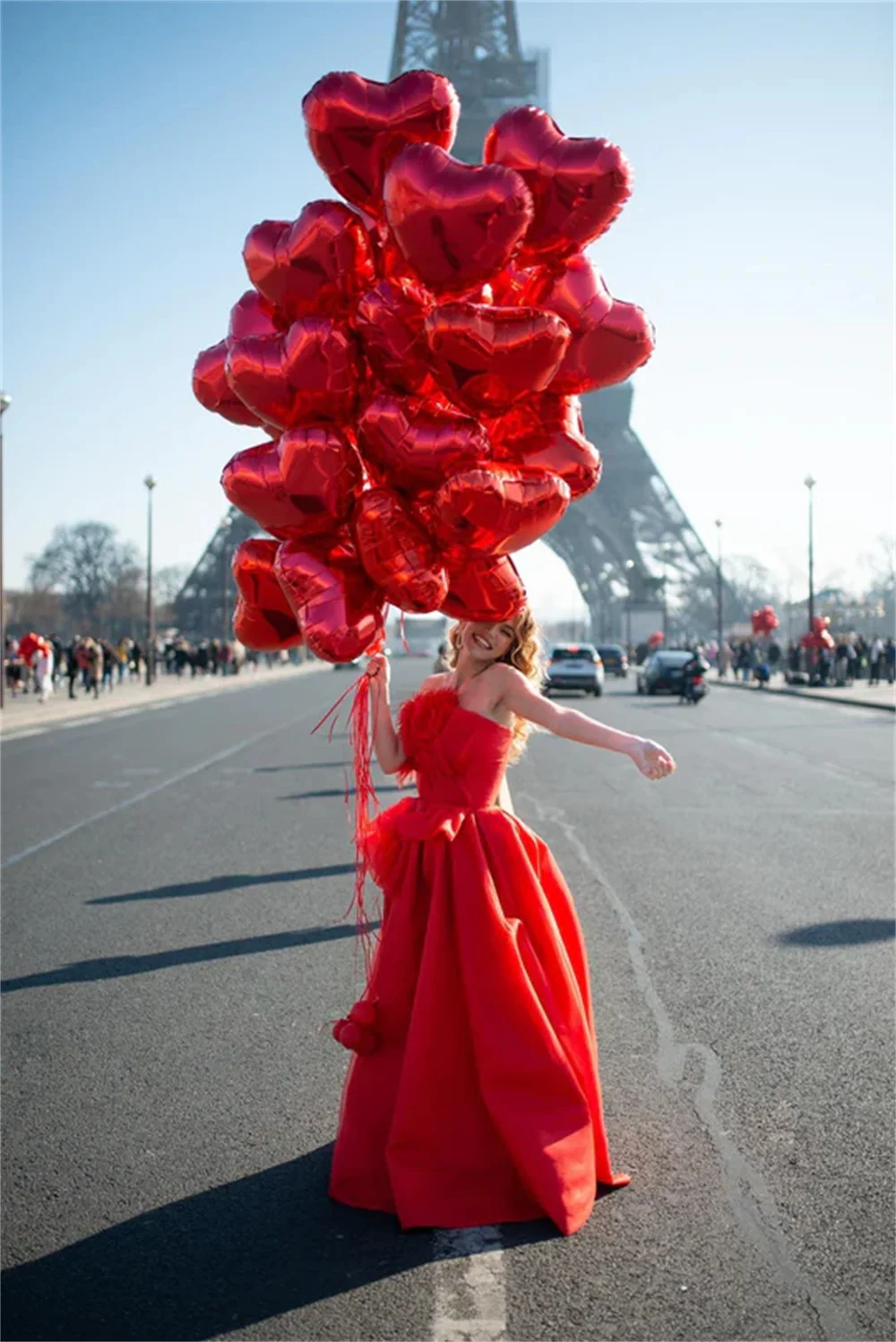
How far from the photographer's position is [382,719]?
4129 millimetres

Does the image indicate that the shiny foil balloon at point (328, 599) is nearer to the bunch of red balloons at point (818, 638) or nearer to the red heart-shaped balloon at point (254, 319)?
the red heart-shaped balloon at point (254, 319)

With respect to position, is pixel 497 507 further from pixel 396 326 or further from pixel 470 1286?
pixel 470 1286

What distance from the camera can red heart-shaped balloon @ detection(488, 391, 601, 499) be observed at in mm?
3949

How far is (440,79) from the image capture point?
12.4 feet

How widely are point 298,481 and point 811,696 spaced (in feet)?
123

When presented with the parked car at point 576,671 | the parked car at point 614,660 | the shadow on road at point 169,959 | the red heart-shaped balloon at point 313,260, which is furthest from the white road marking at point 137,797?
the parked car at point 614,660

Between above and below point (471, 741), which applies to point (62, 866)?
below

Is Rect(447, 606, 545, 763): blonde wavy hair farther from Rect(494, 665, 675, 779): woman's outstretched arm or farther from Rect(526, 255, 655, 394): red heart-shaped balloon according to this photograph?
Rect(526, 255, 655, 394): red heart-shaped balloon

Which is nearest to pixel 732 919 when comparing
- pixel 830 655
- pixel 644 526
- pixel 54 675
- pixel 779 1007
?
pixel 779 1007

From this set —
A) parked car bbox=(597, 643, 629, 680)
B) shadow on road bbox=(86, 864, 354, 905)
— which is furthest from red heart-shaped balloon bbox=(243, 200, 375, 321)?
parked car bbox=(597, 643, 629, 680)

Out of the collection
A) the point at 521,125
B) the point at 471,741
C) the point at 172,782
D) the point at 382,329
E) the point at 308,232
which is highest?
the point at 521,125

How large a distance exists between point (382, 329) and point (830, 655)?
47286 millimetres

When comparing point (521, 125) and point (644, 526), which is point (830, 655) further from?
Result: point (521, 125)

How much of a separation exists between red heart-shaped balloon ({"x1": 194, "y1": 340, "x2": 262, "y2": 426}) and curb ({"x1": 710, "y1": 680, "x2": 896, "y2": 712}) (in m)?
29.1
